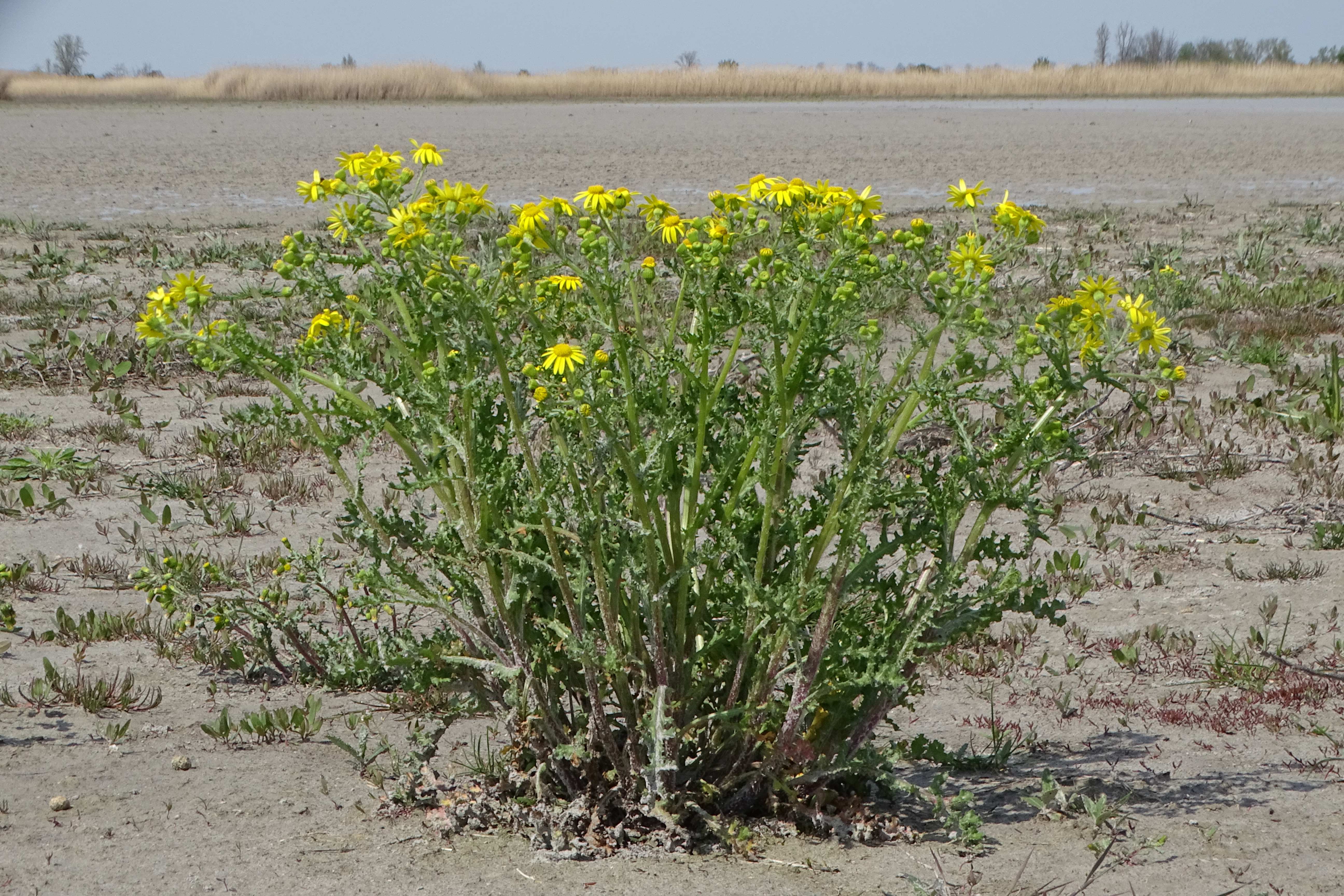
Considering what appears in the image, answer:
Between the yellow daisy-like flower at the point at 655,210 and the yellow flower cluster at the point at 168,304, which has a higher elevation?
the yellow daisy-like flower at the point at 655,210

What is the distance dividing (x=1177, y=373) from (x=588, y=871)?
1.65m

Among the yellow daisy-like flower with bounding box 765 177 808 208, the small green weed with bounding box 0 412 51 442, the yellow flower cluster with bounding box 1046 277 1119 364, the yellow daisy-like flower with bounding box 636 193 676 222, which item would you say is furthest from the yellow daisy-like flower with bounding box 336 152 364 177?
the small green weed with bounding box 0 412 51 442

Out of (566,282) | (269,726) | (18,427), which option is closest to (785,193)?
(566,282)

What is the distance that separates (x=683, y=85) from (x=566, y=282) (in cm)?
3849

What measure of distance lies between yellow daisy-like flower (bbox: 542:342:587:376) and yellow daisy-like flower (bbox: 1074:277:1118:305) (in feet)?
3.26

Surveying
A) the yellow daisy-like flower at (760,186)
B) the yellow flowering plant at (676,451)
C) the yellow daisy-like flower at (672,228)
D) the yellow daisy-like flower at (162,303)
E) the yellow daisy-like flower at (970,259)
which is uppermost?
the yellow daisy-like flower at (760,186)

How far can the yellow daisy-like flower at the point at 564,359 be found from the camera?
98.3 inches

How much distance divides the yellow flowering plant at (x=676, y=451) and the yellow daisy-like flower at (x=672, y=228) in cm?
1

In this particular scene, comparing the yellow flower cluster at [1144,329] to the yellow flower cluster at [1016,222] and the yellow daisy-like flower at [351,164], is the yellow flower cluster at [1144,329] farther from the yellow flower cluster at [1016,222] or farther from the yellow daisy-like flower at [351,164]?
the yellow daisy-like flower at [351,164]

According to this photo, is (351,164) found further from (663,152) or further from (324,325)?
(663,152)

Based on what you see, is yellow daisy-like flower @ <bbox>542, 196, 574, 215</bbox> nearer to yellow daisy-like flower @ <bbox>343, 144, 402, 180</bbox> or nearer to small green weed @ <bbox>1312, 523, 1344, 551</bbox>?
yellow daisy-like flower @ <bbox>343, 144, 402, 180</bbox>

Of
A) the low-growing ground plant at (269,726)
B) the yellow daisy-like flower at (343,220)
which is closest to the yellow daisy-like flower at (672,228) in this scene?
the yellow daisy-like flower at (343,220)

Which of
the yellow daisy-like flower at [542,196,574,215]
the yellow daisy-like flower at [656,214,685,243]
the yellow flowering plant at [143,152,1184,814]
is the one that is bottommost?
the yellow flowering plant at [143,152,1184,814]

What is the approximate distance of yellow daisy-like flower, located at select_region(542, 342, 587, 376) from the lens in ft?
8.19
